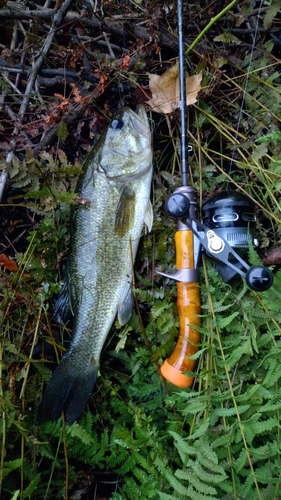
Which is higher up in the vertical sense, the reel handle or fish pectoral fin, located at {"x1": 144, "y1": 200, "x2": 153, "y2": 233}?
fish pectoral fin, located at {"x1": 144, "y1": 200, "x2": 153, "y2": 233}

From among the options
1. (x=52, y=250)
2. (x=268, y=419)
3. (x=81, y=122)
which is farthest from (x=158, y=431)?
(x=81, y=122)

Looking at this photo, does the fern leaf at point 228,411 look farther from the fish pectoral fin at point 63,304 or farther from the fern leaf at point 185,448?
the fish pectoral fin at point 63,304

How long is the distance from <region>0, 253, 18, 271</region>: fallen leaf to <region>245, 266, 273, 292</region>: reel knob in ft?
4.63

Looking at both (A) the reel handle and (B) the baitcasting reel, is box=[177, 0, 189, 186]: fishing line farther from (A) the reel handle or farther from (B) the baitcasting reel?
(A) the reel handle

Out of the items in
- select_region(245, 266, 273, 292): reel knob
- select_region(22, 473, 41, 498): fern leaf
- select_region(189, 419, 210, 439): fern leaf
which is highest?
select_region(245, 266, 273, 292): reel knob

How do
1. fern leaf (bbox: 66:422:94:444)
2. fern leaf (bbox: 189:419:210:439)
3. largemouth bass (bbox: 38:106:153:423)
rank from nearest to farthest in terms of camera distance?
fern leaf (bbox: 189:419:210:439) < fern leaf (bbox: 66:422:94:444) < largemouth bass (bbox: 38:106:153:423)

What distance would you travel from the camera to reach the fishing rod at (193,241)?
251cm

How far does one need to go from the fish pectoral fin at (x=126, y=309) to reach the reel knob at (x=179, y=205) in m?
0.62

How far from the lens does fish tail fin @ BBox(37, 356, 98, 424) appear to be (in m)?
2.70

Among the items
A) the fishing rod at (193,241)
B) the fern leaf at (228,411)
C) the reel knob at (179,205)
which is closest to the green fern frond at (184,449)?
the fern leaf at (228,411)

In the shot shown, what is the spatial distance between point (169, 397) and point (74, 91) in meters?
1.95

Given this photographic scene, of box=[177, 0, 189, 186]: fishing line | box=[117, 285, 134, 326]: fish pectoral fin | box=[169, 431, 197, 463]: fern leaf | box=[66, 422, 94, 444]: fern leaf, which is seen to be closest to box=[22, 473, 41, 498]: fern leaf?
box=[66, 422, 94, 444]: fern leaf

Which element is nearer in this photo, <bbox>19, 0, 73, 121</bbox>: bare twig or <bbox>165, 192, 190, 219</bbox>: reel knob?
<bbox>165, 192, 190, 219</bbox>: reel knob

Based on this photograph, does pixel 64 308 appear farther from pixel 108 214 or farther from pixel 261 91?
pixel 261 91
